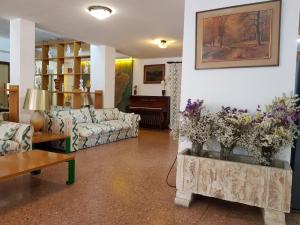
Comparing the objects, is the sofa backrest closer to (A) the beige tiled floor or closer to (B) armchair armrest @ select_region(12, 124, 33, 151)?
(B) armchair armrest @ select_region(12, 124, 33, 151)

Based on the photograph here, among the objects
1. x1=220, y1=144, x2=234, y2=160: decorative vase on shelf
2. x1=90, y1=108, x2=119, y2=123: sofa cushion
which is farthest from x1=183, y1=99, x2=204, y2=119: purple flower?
x1=90, y1=108, x2=119, y2=123: sofa cushion

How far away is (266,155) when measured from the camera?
2072 millimetres

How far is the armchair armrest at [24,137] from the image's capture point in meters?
3.21

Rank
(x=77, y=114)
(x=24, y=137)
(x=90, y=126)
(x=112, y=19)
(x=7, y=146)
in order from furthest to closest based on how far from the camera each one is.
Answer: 1. (x=77, y=114)
2. (x=90, y=126)
3. (x=112, y=19)
4. (x=24, y=137)
5. (x=7, y=146)

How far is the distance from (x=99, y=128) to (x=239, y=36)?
3.37 meters

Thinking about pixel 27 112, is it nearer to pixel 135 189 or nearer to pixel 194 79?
pixel 135 189

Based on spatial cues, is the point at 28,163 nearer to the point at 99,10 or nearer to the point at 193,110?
the point at 193,110

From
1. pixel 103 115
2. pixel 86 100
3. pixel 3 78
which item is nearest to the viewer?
pixel 103 115

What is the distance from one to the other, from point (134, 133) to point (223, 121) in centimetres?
395

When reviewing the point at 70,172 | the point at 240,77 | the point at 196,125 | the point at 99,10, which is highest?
the point at 99,10

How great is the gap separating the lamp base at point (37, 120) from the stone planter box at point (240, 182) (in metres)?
2.86

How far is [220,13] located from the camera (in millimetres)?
2402

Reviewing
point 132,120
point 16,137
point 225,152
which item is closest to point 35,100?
point 16,137

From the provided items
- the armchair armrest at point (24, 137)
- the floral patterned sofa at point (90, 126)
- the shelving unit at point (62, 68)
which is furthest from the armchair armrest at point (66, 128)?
the shelving unit at point (62, 68)
